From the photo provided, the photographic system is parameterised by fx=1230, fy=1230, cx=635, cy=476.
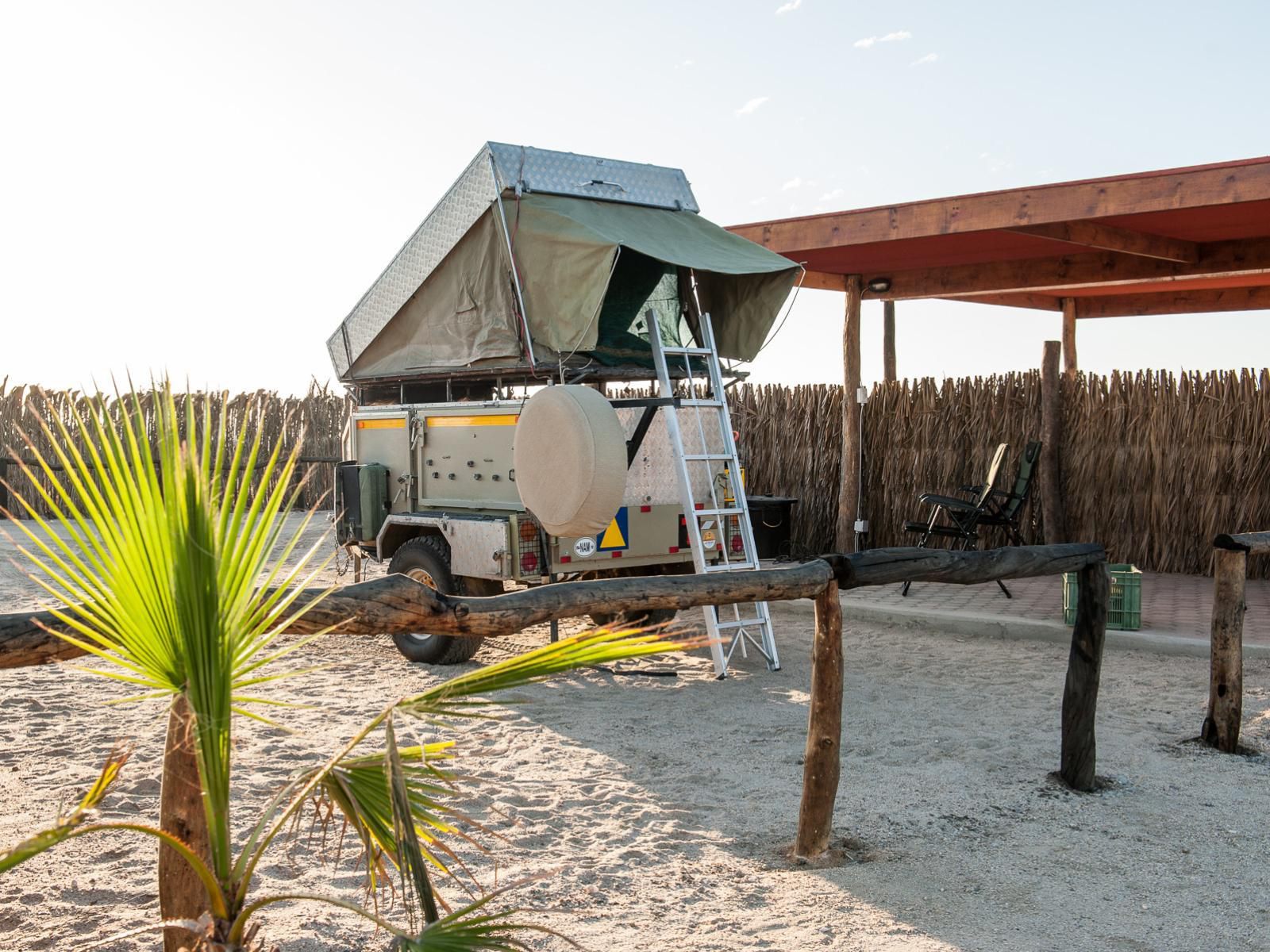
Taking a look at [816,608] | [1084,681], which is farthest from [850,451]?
[816,608]

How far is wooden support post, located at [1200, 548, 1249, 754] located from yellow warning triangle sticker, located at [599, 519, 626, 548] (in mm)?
3187

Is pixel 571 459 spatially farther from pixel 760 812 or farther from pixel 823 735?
pixel 823 735

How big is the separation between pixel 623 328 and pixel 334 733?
349cm

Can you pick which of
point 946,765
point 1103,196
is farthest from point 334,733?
point 1103,196

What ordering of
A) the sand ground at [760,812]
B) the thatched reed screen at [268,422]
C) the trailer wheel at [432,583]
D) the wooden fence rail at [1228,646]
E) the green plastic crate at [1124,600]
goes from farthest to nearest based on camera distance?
1. the thatched reed screen at [268,422]
2. the green plastic crate at [1124,600]
3. the trailer wheel at [432,583]
4. the wooden fence rail at [1228,646]
5. the sand ground at [760,812]

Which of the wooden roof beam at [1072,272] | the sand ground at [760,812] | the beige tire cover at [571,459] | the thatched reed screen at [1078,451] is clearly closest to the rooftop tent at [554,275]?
the beige tire cover at [571,459]

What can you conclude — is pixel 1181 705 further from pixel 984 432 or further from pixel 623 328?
pixel 984 432

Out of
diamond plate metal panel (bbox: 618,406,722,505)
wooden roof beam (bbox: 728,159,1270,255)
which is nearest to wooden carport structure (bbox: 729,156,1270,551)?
wooden roof beam (bbox: 728,159,1270,255)

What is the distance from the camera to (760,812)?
4707mm

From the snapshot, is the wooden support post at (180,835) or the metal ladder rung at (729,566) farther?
the metal ladder rung at (729,566)

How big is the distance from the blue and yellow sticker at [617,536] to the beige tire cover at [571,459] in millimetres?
499

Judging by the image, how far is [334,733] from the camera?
5.68m

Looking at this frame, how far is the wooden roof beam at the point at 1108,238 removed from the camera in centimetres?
970

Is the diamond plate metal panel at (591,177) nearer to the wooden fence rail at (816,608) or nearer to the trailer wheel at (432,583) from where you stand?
the trailer wheel at (432,583)
